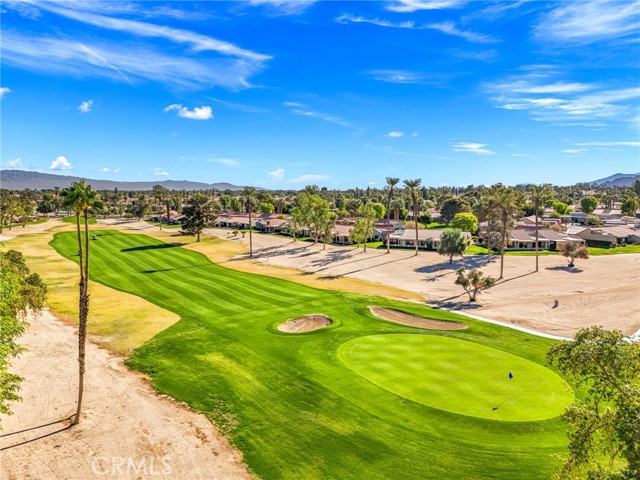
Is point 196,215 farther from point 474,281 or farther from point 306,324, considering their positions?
point 474,281

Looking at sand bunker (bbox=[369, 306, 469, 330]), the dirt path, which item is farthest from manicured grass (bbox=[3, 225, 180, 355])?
sand bunker (bbox=[369, 306, 469, 330])

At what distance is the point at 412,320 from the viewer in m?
48.4

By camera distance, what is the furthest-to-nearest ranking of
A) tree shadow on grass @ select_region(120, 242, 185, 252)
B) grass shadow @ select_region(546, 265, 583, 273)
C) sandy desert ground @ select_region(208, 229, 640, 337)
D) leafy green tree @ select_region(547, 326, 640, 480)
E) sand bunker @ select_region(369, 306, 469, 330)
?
tree shadow on grass @ select_region(120, 242, 185, 252), grass shadow @ select_region(546, 265, 583, 273), sandy desert ground @ select_region(208, 229, 640, 337), sand bunker @ select_region(369, 306, 469, 330), leafy green tree @ select_region(547, 326, 640, 480)

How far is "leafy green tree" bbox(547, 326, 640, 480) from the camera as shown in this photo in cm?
1134

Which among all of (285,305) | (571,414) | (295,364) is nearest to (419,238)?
(285,305)

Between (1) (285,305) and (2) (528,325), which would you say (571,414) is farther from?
(1) (285,305)

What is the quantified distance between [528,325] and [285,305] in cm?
2999

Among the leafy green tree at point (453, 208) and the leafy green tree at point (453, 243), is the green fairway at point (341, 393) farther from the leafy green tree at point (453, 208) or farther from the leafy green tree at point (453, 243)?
the leafy green tree at point (453, 208)

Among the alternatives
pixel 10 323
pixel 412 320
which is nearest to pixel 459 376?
pixel 412 320

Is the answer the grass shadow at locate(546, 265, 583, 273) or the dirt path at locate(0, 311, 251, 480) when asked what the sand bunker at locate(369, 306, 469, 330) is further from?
the grass shadow at locate(546, 265, 583, 273)

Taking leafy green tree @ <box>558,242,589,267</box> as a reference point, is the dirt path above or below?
below

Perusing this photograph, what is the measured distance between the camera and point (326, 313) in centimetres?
4925

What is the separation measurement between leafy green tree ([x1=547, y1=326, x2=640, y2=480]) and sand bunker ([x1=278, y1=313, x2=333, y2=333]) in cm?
3235

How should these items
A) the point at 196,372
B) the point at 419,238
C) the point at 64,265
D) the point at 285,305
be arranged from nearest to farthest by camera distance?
the point at 196,372 < the point at 285,305 < the point at 64,265 < the point at 419,238
